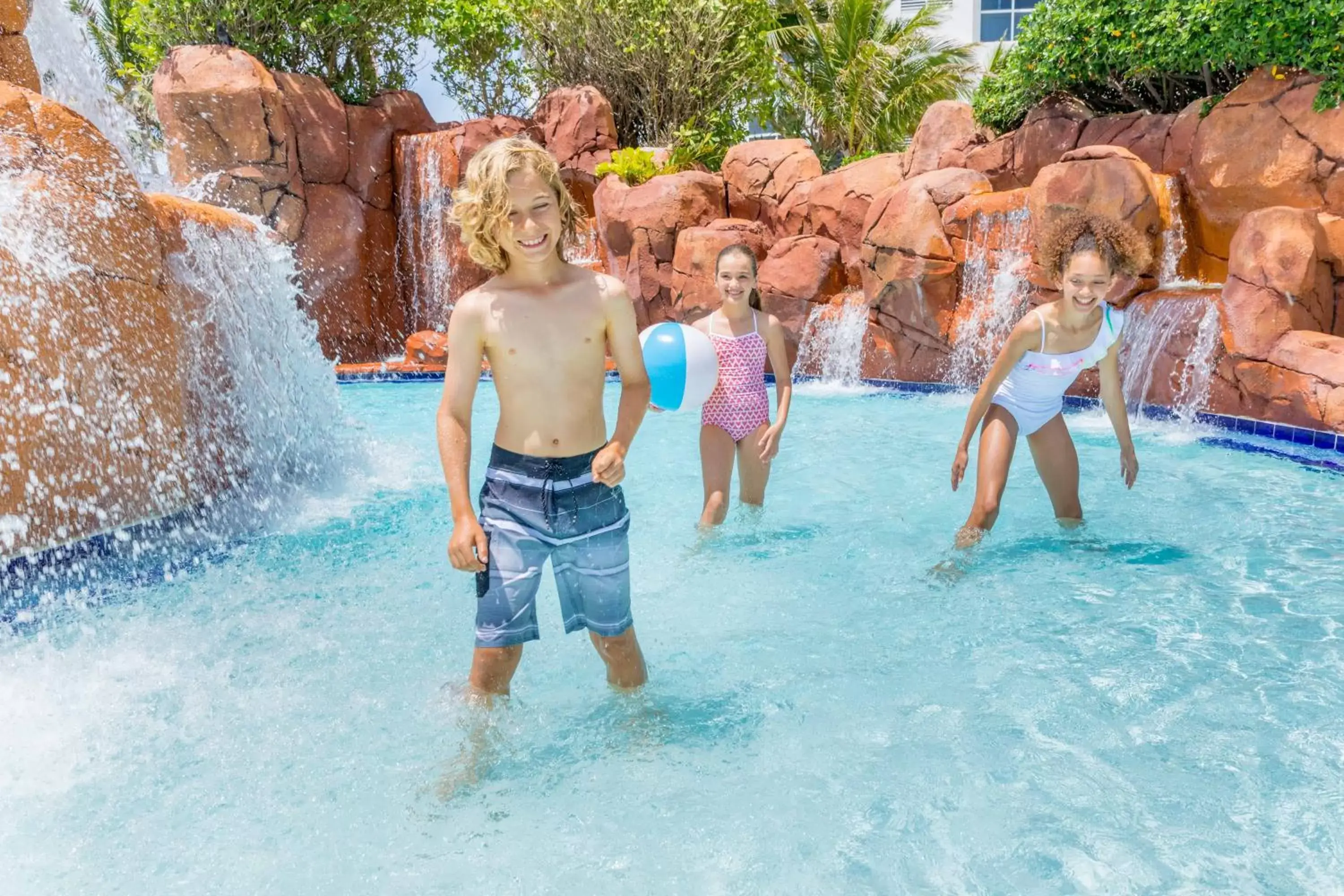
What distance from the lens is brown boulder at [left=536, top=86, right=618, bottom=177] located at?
16.2 m

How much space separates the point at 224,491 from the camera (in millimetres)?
6242

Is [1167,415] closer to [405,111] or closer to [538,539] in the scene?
[538,539]

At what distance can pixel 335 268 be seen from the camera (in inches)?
568

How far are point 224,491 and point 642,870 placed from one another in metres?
4.70

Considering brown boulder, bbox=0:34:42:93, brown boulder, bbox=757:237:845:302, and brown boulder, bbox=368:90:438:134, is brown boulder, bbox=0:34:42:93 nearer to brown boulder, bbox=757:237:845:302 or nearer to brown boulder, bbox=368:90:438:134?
brown boulder, bbox=757:237:845:302

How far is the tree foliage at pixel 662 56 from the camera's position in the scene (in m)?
17.5

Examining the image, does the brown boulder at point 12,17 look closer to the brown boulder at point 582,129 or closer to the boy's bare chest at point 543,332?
the boy's bare chest at point 543,332

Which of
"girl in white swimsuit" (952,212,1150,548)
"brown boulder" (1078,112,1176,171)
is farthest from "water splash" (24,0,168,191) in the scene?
"brown boulder" (1078,112,1176,171)

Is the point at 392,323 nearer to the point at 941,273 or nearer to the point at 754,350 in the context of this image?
the point at 941,273

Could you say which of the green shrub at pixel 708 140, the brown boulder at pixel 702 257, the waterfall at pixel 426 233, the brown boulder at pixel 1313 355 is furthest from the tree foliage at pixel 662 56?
the brown boulder at pixel 1313 355

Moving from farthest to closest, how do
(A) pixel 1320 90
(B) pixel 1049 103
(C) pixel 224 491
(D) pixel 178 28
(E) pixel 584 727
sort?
(D) pixel 178 28
(B) pixel 1049 103
(A) pixel 1320 90
(C) pixel 224 491
(E) pixel 584 727

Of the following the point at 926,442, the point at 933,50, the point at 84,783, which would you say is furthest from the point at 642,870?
the point at 933,50

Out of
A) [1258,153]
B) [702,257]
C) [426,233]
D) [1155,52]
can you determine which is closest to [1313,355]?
[1258,153]

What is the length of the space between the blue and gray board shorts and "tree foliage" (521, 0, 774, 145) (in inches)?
615
